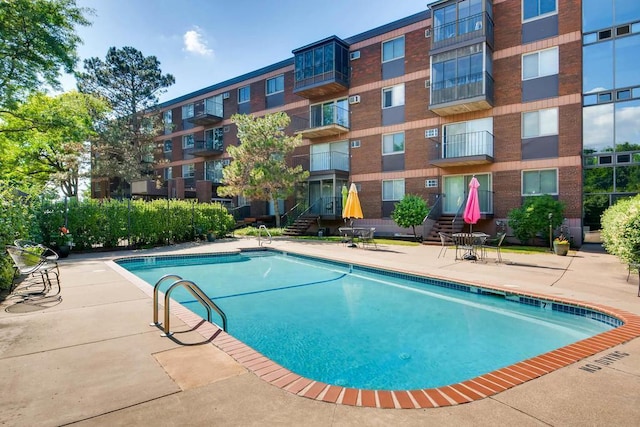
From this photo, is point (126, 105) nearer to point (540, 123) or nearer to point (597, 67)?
point (540, 123)

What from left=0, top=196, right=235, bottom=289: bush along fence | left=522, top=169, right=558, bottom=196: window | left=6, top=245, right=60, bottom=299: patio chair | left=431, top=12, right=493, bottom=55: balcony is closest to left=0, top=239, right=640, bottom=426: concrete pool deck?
left=6, top=245, right=60, bottom=299: patio chair

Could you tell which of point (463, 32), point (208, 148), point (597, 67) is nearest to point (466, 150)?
point (463, 32)

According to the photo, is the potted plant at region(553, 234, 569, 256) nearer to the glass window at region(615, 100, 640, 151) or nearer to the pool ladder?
the glass window at region(615, 100, 640, 151)

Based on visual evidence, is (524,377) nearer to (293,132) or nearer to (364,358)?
(364,358)

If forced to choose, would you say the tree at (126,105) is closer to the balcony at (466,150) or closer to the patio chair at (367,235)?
the patio chair at (367,235)

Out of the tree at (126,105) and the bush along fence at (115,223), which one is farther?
the tree at (126,105)

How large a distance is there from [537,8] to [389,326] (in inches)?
723

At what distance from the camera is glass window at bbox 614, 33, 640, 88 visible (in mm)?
15625

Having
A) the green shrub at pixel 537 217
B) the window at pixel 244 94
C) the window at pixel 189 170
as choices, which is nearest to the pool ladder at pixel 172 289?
the green shrub at pixel 537 217

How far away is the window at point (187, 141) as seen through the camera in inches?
1307

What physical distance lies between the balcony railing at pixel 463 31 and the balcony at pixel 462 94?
6.28 feet

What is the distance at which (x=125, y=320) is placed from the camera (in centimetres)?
482

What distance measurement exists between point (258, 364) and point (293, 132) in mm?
23002

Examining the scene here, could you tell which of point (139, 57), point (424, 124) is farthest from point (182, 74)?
point (424, 124)
